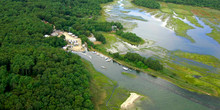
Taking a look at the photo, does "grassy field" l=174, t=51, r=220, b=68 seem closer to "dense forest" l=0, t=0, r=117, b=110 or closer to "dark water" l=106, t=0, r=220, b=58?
"dark water" l=106, t=0, r=220, b=58

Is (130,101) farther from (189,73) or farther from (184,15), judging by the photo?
(184,15)

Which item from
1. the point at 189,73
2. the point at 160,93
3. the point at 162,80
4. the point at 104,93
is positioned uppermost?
the point at 189,73

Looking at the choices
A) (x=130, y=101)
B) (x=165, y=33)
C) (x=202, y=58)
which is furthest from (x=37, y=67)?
(x=165, y=33)

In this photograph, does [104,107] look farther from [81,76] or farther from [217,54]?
[217,54]

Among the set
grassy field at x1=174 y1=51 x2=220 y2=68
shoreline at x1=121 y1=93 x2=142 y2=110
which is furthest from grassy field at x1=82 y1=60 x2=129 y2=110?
grassy field at x1=174 y1=51 x2=220 y2=68

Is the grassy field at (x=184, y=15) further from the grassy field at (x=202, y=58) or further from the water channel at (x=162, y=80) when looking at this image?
the grassy field at (x=202, y=58)
